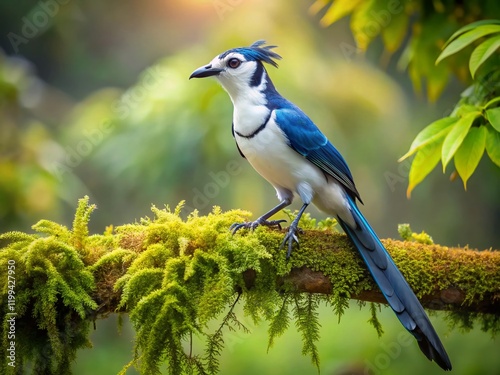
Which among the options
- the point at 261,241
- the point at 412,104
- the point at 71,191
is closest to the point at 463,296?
the point at 261,241

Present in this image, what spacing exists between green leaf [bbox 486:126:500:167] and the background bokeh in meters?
0.77

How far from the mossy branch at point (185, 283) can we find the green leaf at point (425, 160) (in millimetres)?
295

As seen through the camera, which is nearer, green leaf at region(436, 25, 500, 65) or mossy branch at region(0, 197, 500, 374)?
mossy branch at region(0, 197, 500, 374)

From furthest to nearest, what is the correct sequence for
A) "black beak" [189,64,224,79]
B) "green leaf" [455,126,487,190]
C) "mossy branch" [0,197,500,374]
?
"black beak" [189,64,224,79] → "green leaf" [455,126,487,190] → "mossy branch" [0,197,500,374]

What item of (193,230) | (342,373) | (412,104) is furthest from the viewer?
(412,104)

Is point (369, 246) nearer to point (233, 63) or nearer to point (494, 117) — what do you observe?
point (494, 117)

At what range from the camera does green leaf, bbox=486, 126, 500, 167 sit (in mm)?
2193

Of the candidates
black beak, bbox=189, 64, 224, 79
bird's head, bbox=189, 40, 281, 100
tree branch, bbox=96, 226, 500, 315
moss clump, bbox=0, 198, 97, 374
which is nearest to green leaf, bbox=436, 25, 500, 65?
tree branch, bbox=96, 226, 500, 315

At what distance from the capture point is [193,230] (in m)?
2.31

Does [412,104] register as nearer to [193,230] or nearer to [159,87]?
[159,87]

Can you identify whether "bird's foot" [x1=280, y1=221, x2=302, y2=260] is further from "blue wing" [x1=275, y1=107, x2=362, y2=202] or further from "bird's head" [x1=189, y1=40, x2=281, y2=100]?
"bird's head" [x1=189, y1=40, x2=281, y2=100]

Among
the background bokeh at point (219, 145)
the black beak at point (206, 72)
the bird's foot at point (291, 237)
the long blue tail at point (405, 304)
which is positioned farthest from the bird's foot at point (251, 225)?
the background bokeh at point (219, 145)

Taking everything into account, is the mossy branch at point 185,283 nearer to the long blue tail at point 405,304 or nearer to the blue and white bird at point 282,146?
the long blue tail at point 405,304

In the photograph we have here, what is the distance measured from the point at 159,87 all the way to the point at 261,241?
7.56ft
